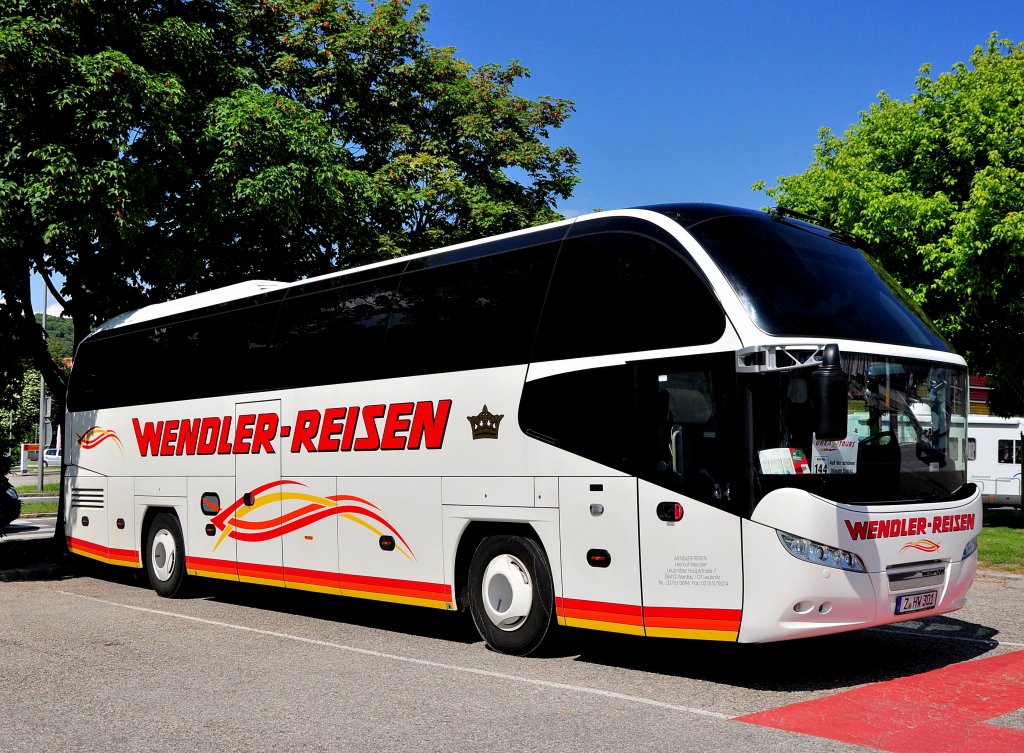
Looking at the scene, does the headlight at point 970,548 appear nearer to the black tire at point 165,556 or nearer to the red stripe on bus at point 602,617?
the red stripe on bus at point 602,617

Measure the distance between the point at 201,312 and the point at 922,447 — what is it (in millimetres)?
9163

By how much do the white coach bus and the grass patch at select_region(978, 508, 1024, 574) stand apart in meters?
7.79

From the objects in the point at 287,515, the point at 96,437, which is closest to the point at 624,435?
the point at 287,515

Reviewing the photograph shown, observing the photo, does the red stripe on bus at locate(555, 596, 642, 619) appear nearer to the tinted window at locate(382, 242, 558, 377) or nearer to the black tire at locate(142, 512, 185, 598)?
the tinted window at locate(382, 242, 558, 377)

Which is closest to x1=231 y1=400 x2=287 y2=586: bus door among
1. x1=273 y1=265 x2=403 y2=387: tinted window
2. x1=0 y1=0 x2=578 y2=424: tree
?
x1=273 y1=265 x2=403 y2=387: tinted window

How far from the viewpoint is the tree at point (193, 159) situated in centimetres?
1441

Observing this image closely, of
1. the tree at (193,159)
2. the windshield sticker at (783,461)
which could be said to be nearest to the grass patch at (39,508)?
the tree at (193,159)

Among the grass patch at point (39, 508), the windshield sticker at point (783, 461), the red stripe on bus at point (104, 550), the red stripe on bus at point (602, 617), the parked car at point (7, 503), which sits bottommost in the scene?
the grass patch at point (39, 508)

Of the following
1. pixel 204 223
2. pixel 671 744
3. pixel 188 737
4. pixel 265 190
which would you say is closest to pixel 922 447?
pixel 671 744

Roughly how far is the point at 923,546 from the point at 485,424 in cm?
376

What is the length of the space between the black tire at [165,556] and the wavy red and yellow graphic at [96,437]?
53.0 inches

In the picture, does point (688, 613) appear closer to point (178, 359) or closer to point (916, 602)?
point (916, 602)

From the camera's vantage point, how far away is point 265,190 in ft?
51.8

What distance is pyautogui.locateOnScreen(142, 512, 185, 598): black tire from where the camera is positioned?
14.1 meters
